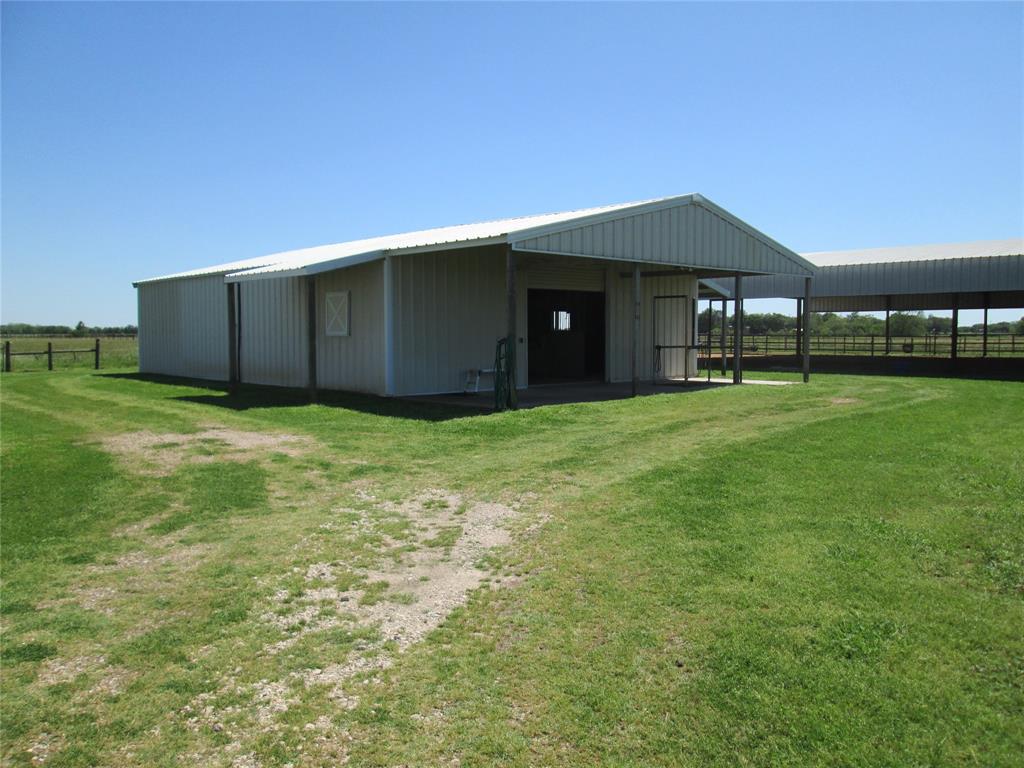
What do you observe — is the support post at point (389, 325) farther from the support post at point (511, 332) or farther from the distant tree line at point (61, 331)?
the distant tree line at point (61, 331)

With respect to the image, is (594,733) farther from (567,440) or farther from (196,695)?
(567,440)

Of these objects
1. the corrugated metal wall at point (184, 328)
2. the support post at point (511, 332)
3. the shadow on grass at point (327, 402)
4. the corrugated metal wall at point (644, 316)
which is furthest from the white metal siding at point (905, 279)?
the corrugated metal wall at point (184, 328)

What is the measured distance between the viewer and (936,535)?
5414mm

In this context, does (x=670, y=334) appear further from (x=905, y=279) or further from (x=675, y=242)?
(x=905, y=279)

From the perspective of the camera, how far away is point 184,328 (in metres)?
22.2

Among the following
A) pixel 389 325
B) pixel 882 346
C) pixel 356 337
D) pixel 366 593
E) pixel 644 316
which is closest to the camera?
pixel 366 593

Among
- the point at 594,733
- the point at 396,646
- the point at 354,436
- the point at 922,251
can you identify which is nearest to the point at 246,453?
the point at 354,436

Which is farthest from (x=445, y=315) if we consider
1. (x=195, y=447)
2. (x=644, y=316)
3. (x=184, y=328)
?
(x=184, y=328)

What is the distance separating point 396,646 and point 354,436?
6455 millimetres

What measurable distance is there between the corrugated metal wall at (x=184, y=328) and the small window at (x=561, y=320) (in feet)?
26.8

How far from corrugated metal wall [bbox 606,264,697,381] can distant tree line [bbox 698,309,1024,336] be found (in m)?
38.8

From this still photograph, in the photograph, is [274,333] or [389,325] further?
[274,333]

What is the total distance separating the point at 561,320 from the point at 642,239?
602 cm

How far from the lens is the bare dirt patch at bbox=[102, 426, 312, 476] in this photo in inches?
340
